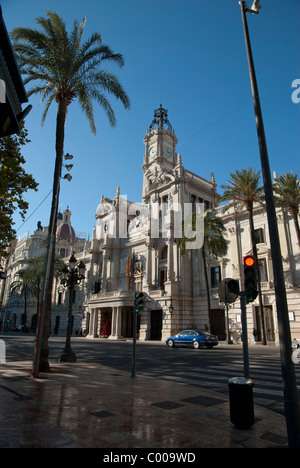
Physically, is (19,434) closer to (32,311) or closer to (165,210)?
(165,210)

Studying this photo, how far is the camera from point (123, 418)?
17.3 feet

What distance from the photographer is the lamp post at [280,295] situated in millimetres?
4090

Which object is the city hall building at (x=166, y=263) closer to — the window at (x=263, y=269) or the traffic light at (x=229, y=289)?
the window at (x=263, y=269)

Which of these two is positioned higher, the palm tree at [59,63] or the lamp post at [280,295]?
the palm tree at [59,63]

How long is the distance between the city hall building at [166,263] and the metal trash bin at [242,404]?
78.5ft

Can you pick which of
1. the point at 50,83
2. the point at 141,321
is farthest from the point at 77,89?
the point at 141,321

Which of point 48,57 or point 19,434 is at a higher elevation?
point 48,57

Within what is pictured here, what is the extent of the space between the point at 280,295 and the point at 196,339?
2031cm

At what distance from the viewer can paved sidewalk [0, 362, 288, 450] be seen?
4.19 meters

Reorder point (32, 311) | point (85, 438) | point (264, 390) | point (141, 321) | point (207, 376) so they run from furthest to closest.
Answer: point (32, 311), point (141, 321), point (207, 376), point (264, 390), point (85, 438)

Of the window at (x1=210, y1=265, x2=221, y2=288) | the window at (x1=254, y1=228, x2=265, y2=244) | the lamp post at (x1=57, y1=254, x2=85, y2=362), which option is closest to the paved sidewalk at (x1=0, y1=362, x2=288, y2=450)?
the lamp post at (x1=57, y1=254, x2=85, y2=362)

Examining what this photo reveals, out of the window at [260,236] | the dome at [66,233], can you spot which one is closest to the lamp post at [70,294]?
the window at [260,236]

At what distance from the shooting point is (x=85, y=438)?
14.0 feet

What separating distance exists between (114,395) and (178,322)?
29298 millimetres
